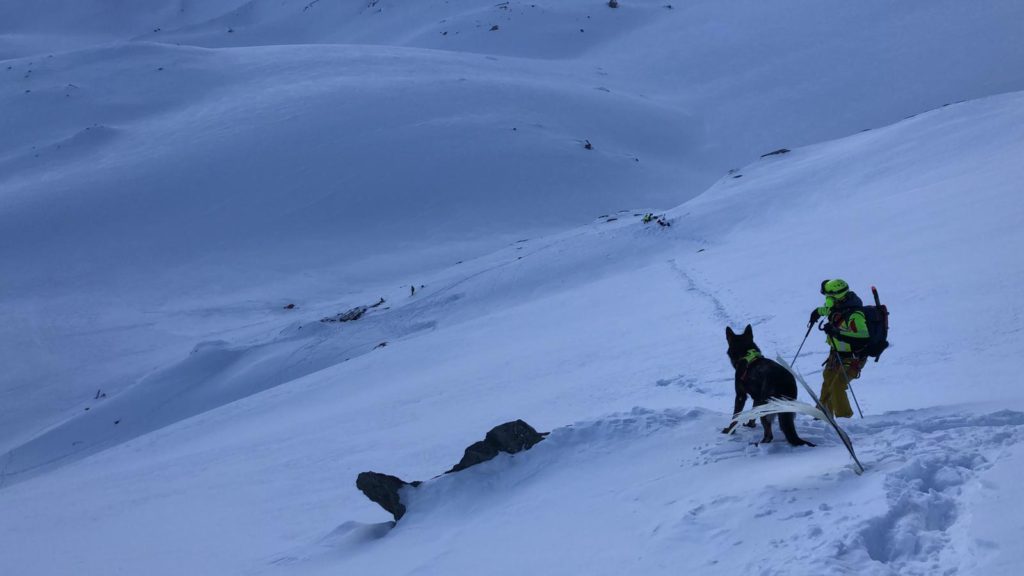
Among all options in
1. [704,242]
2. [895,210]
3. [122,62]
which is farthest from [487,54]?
[895,210]

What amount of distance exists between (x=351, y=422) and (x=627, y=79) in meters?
22.9

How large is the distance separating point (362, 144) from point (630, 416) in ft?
61.1

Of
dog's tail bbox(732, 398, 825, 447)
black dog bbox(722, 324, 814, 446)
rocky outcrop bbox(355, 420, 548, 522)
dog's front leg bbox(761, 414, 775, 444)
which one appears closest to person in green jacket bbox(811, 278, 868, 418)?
black dog bbox(722, 324, 814, 446)

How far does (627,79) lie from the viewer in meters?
30.0

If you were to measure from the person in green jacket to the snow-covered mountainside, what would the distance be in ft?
2.14

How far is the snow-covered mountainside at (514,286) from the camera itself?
4.62m

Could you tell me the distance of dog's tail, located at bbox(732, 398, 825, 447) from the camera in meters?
4.29

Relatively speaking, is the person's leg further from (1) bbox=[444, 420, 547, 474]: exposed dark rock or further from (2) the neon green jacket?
(1) bbox=[444, 420, 547, 474]: exposed dark rock

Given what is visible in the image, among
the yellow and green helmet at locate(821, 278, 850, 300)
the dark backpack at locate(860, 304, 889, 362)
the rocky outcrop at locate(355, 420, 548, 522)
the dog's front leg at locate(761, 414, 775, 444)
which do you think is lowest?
the dog's front leg at locate(761, 414, 775, 444)

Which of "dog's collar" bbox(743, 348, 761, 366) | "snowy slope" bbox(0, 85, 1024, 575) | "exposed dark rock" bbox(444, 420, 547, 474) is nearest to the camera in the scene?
"snowy slope" bbox(0, 85, 1024, 575)

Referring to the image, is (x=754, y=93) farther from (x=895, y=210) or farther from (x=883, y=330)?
(x=883, y=330)

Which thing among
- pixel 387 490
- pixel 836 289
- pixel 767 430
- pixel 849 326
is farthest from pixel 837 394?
pixel 387 490

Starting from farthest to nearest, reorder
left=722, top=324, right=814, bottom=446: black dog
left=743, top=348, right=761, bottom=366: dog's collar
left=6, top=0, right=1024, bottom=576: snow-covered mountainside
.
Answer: left=743, top=348, right=761, bottom=366: dog's collar, left=722, top=324, right=814, bottom=446: black dog, left=6, top=0, right=1024, bottom=576: snow-covered mountainside

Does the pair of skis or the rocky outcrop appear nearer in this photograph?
the pair of skis
